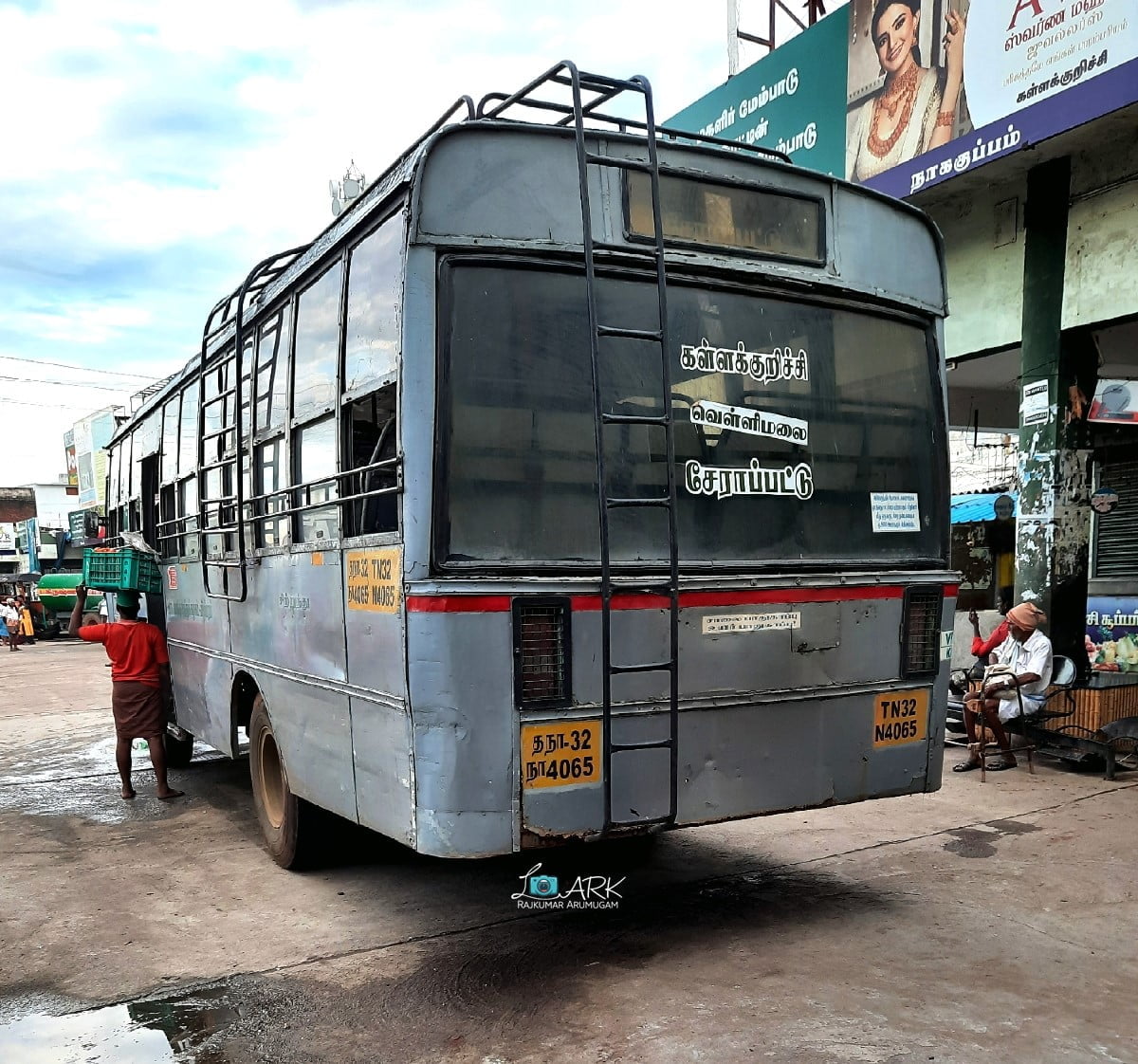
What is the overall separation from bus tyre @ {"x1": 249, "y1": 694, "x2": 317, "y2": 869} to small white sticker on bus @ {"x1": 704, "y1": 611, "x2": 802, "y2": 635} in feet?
8.33

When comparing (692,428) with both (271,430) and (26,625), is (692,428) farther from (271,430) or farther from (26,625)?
(26,625)

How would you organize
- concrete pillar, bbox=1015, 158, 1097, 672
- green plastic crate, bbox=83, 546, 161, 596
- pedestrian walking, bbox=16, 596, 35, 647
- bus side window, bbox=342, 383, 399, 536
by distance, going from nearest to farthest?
bus side window, bbox=342, 383, 399, 536
green plastic crate, bbox=83, 546, 161, 596
concrete pillar, bbox=1015, 158, 1097, 672
pedestrian walking, bbox=16, 596, 35, 647

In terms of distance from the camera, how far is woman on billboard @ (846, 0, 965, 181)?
28.7 feet

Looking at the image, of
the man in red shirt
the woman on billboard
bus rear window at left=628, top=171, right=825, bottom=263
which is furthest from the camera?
the woman on billboard

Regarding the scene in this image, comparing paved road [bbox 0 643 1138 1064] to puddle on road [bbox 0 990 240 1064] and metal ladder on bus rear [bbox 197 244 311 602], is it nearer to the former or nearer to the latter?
puddle on road [bbox 0 990 240 1064]

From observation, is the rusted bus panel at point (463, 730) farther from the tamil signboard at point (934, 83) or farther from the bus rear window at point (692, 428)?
the tamil signboard at point (934, 83)

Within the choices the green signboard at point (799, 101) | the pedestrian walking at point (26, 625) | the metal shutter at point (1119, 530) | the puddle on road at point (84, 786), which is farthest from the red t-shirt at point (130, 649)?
the pedestrian walking at point (26, 625)

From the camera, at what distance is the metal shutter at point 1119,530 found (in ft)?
36.3

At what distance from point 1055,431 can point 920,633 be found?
4.56 m

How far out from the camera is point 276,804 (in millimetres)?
5973

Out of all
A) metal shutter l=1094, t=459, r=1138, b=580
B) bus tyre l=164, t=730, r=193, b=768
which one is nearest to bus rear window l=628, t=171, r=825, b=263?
bus tyre l=164, t=730, r=193, b=768

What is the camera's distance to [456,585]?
146 inches

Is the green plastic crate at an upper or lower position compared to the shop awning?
lower

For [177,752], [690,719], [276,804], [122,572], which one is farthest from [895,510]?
[177,752]
